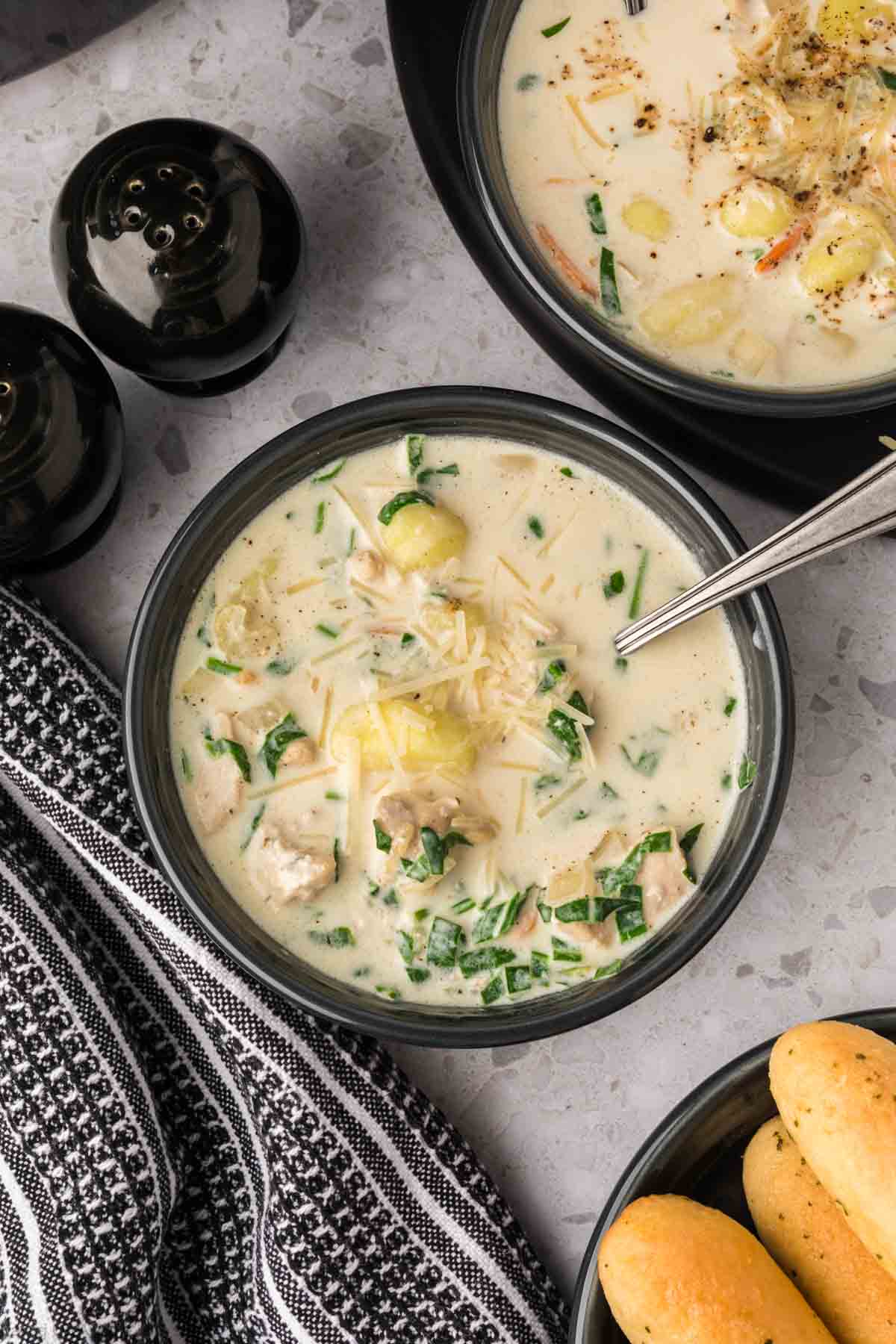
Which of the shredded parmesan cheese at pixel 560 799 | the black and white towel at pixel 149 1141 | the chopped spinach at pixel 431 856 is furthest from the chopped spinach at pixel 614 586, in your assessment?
the black and white towel at pixel 149 1141

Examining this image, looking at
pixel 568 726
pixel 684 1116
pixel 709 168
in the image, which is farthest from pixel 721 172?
pixel 684 1116

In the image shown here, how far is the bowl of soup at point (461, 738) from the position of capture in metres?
1.59

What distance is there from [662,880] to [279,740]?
467mm

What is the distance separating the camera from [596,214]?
5.50ft

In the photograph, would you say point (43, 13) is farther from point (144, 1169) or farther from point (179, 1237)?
point (179, 1237)

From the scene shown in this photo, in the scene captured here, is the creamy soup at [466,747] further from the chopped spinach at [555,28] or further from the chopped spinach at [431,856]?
the chopped spinach at [555,28]

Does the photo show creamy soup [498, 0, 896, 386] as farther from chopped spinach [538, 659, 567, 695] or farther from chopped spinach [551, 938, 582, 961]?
chopped spinach [551, 938, 582, 961]

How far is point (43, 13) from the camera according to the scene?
1.77 metres

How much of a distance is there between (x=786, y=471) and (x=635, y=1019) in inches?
27.9

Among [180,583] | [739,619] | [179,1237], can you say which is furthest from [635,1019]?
[180,583]

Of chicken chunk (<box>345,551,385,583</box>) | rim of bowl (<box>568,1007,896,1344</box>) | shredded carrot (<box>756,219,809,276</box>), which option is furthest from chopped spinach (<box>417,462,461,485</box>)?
rim of bowl (<box>568,1007,896,1344</box>)

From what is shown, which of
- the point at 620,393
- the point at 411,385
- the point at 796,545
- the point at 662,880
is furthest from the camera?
the point at 411,385

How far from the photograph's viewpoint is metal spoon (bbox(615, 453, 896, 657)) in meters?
1.46

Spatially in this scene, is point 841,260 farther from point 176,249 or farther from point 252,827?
point 252,827
